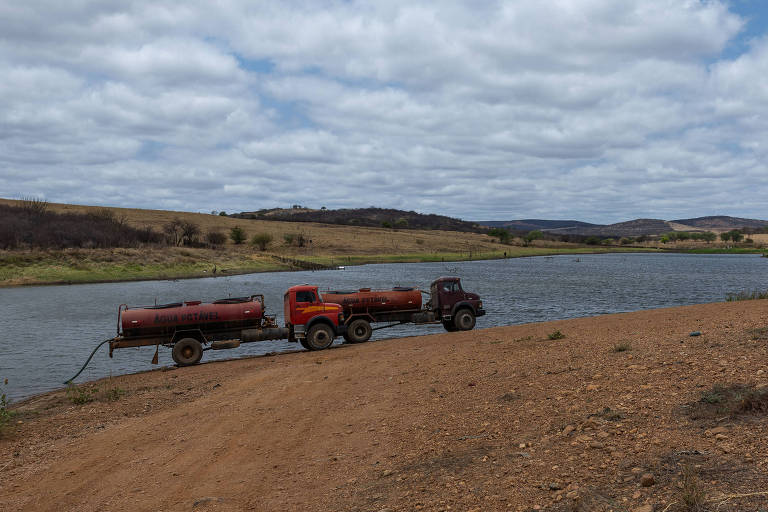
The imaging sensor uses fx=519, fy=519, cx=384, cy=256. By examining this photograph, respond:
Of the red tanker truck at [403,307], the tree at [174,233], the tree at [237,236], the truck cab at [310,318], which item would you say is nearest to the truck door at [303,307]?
the truck cab at [310,318]

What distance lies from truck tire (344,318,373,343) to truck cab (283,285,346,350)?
171 centimetres

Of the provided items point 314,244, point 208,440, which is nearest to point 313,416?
Answer: point 208,440

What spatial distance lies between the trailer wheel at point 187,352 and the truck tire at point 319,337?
4.77 metres

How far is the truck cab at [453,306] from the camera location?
2839cm

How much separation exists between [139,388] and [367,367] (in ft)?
25.5

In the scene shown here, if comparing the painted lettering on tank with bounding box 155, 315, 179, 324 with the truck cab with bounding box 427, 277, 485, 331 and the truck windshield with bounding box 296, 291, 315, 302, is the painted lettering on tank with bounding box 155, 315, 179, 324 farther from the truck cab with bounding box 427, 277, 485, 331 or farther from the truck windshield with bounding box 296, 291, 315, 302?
the truck cab with bounding box 427, 277, 485, 331

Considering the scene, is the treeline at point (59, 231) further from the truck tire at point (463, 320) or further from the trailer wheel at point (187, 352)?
the truck tire at point (463, 320)

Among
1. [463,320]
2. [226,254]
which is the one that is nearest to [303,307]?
[463,320]

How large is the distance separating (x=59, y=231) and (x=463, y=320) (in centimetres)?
8152

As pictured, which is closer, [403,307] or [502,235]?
[403,307]

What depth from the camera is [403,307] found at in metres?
27.5

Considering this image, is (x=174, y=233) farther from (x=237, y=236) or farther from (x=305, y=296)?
(x=305, y=296)

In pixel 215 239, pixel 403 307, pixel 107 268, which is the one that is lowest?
pixel 403 307

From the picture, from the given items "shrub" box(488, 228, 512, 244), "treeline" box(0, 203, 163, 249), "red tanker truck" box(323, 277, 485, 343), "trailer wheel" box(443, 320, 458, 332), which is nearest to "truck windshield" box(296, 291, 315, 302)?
"red tanker truck" box(323, 277, 485, 343)
